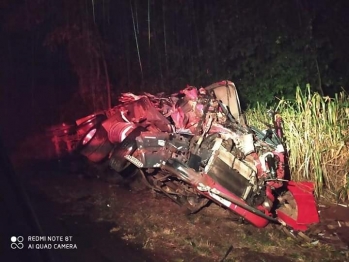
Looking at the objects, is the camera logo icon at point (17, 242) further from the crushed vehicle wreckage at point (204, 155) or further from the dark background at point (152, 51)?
the dark background at point (152, 51)

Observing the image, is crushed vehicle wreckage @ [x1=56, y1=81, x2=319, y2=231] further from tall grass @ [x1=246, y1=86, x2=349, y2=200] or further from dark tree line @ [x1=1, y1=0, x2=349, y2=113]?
dark tree line @ [x1=1, y1=0, x2=349, y2=113]

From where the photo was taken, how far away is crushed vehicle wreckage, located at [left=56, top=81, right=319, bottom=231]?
5.27 metres

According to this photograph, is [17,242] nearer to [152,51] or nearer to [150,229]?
[150,229]

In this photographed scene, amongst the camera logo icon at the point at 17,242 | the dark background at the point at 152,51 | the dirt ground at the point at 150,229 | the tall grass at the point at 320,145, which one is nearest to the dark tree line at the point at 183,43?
the dark background at the point at 152,51

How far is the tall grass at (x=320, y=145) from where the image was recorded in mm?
6711

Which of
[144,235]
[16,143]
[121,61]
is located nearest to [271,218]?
[144,235]

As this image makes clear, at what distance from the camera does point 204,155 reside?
5328mm

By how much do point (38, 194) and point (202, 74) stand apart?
18.6 feet

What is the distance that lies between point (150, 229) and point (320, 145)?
326 cm

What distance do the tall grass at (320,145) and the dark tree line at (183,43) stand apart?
1831 mm

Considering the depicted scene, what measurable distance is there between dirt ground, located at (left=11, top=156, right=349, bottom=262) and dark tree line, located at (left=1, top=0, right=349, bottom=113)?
3.54 m

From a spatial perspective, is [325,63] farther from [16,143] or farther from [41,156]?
[16,143]

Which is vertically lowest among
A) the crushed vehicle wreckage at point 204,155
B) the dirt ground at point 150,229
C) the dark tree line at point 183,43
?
the dirt ground at point 150,229

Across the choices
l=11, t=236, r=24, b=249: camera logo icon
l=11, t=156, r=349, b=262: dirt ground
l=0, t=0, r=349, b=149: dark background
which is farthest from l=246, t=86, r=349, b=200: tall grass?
l=11, t=236, r=24, b=249: camera logo icon
